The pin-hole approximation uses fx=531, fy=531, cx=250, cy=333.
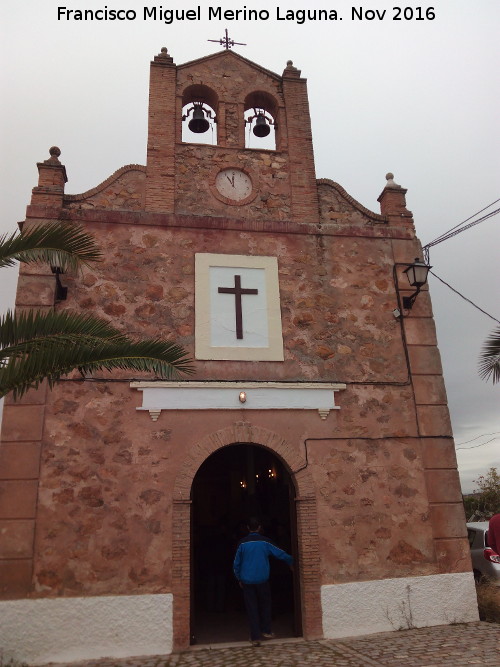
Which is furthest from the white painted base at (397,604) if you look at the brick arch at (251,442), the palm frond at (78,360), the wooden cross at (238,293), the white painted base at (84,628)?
the palm frond at (78,360)

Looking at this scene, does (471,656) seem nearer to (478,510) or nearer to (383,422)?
(383,422)

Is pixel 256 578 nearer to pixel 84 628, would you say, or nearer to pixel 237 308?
pixel 84 628

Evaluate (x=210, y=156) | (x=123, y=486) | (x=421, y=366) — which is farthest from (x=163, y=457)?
(x=210, y=156)

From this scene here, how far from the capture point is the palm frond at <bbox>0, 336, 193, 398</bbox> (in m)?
5.29

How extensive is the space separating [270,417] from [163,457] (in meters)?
1.70

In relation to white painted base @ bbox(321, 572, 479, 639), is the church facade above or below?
above

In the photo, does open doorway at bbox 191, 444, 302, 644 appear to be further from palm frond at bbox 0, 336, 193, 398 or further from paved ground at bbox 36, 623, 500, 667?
palm frond at bbox 0, 336, 193, 398

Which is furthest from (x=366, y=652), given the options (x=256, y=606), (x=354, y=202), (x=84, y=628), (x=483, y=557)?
(x=354, y=202)

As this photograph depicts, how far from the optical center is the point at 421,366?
346 inches

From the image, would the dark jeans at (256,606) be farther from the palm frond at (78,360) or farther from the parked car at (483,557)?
the parked car at (483,557)

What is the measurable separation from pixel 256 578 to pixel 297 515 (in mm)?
1038

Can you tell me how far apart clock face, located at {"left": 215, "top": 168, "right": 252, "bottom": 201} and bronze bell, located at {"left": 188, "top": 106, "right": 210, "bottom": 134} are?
3.70 ft

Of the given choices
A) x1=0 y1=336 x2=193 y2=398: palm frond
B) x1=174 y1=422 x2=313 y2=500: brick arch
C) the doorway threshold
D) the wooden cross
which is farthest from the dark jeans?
the wooden cross

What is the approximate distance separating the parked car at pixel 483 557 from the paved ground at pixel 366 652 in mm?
1728
